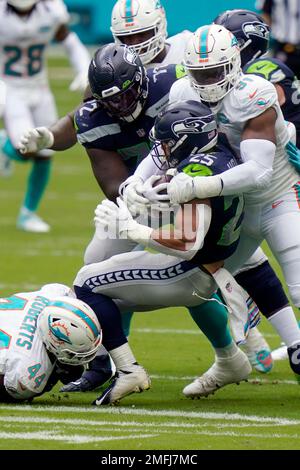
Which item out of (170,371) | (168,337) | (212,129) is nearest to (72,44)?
(168,337)

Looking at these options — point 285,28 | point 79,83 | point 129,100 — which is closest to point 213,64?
point 129,100

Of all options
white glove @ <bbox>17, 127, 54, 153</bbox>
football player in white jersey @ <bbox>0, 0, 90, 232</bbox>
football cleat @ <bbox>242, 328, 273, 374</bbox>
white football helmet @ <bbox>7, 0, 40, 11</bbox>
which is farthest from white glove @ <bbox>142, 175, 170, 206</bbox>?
white football helmet @ <bbox>7, 0, 40, 11</bbox>

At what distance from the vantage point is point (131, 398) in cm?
545

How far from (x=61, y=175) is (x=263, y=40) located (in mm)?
7974

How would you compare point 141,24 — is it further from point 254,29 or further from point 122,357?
point 122,357

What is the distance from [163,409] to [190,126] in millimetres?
1154

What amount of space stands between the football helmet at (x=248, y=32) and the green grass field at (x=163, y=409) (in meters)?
1.52

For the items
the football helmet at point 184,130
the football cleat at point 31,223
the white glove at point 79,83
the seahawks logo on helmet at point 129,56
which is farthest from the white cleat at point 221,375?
the football cleat at point 31,223

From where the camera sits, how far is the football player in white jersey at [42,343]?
500 centimetres

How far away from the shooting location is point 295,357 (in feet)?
17.3

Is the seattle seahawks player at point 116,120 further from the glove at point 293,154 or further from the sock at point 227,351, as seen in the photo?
the glove at point 293,154

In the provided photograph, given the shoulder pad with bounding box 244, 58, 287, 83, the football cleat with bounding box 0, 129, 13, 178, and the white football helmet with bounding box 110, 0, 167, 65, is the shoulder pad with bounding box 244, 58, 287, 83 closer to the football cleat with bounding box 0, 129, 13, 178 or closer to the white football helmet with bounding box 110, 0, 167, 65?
the white football helmet with bounding box 110, 0, 167, 65

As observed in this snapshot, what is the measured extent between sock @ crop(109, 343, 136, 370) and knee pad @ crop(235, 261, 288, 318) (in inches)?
31.8

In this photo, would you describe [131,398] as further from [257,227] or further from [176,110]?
[176,110]
